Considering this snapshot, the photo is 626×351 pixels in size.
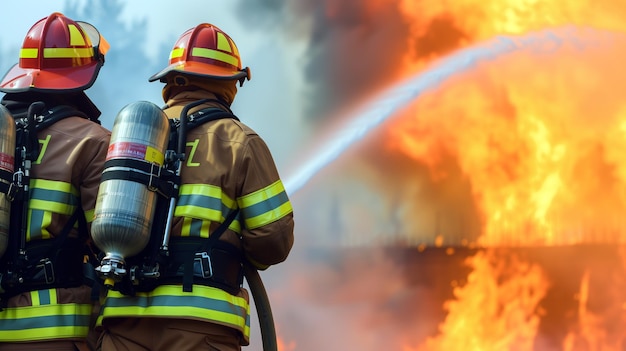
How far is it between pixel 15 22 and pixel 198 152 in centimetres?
732

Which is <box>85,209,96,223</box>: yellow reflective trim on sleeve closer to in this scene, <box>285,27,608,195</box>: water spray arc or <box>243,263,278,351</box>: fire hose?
<box>243,263,278,351</box>: fire hose

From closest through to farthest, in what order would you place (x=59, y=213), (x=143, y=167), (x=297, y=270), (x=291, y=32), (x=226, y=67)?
(x=143, y=167) < (x=59, y=213) < (x=226, y=67) < (x=297, y=270) < (x=291, y=32)

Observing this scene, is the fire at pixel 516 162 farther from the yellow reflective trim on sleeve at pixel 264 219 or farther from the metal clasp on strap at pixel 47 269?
the metal clasp on strap at pixel 47 269

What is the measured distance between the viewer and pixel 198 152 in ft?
15.6

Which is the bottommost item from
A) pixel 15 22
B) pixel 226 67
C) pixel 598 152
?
pixel 226 67

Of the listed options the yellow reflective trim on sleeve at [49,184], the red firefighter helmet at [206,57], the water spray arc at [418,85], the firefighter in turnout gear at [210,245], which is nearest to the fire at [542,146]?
the water spray arc at [418,85]

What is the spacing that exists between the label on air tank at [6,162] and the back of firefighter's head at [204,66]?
911mm

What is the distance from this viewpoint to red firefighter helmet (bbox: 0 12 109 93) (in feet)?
17.1

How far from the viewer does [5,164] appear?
15.6 ft

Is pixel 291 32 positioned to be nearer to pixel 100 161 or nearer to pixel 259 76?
pixel 259 76

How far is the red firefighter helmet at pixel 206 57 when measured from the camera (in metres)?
5.15

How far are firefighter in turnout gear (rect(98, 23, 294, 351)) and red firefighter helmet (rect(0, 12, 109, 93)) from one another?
637 mm

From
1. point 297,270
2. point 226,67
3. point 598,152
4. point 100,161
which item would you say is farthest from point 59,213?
point 598,152

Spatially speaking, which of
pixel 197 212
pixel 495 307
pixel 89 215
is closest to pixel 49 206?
pixel 89 215
